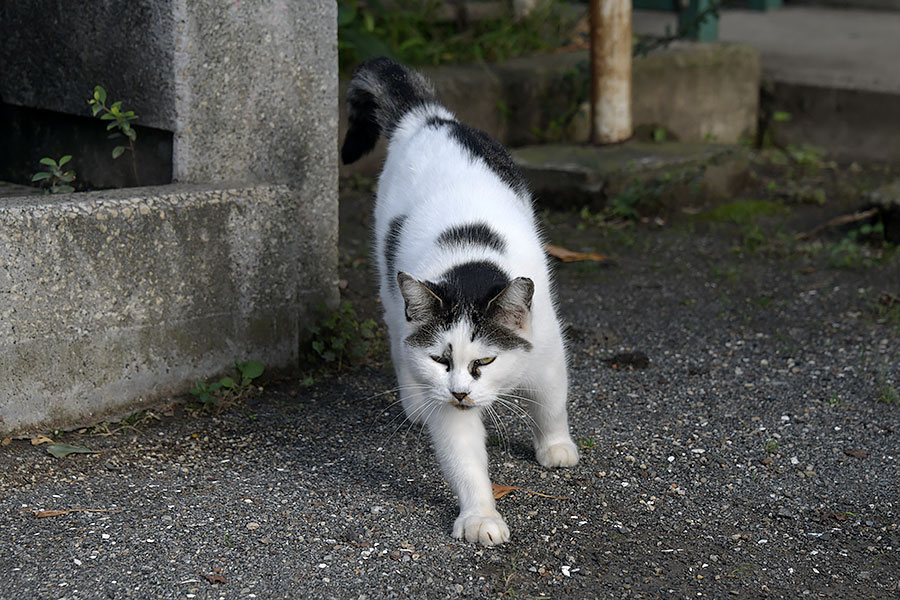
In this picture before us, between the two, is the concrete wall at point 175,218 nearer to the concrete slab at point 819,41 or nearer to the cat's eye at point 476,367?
the cat's eye at point 476,367

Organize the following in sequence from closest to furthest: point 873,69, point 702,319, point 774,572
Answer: point 774,572
point 702,319
point 873,69

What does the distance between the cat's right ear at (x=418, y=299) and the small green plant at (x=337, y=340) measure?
122 centimetres

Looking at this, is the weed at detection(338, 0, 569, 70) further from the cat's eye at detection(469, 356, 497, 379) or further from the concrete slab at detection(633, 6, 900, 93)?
the cat's eye at detection(469, 356, 497, 379)

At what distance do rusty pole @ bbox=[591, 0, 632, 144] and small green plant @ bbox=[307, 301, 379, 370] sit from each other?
2819 mm

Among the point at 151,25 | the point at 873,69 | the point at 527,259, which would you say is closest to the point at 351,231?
the point at 151,25

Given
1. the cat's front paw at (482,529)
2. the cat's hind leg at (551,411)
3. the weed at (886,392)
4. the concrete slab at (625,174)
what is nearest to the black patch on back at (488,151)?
the cat's hind leg at (551,411)

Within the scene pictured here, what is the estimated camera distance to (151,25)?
378 cm

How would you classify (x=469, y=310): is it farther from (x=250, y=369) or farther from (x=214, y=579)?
(x=250, y=369)

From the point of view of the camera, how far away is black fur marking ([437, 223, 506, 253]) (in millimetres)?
3354

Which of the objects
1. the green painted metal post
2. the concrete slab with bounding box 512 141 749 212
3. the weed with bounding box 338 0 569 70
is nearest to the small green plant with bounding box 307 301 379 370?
the concrete slab with bounding box 512 141 749 212

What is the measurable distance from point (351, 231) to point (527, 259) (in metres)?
2.62

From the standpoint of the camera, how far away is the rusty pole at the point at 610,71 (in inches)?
247

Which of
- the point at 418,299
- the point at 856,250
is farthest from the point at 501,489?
the point at 856,250

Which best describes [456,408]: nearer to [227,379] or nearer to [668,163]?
[227,379]
